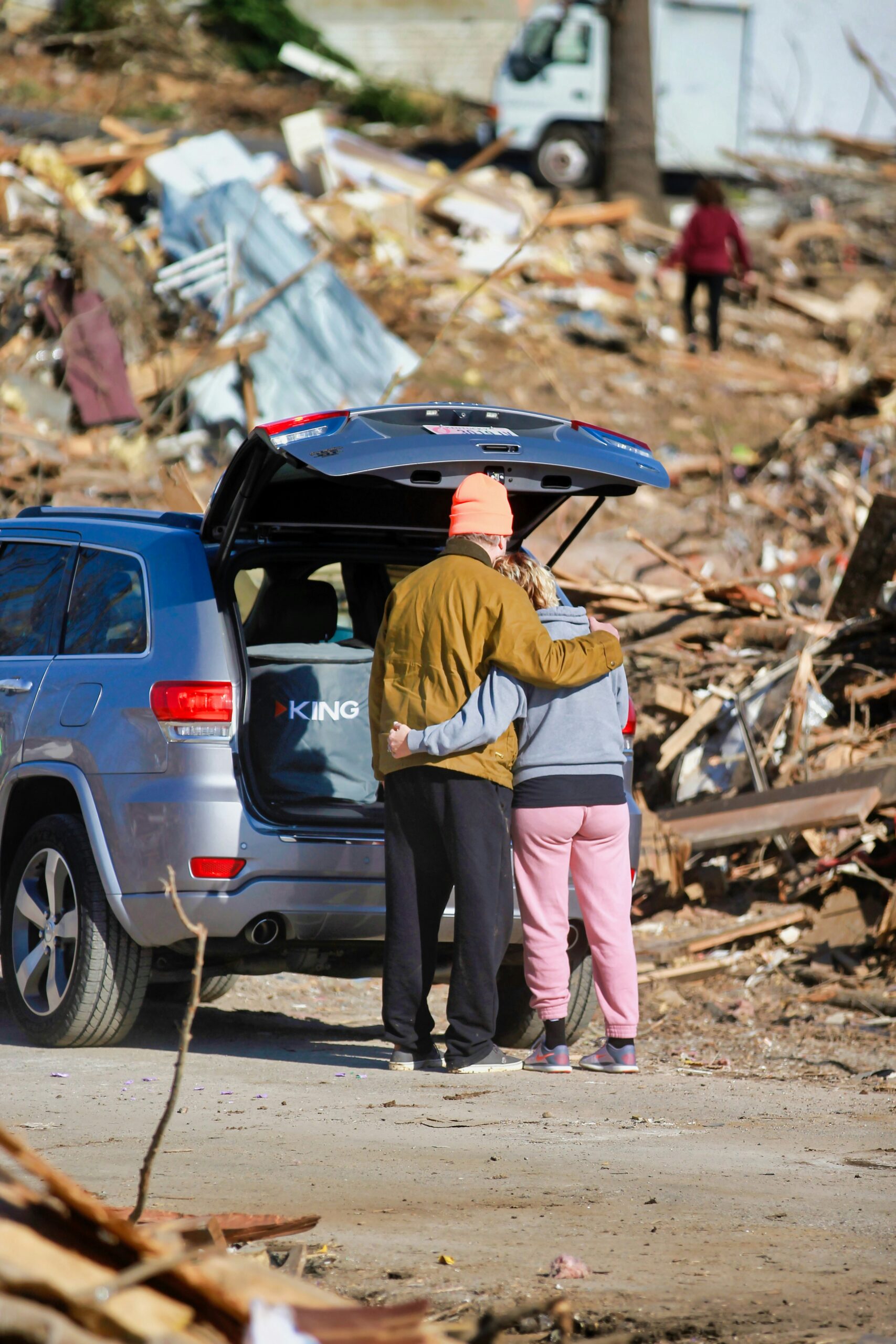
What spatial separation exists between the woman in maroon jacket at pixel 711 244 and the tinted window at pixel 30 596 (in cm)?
1275

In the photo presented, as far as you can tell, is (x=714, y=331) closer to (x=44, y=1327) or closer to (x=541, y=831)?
(x=541, y=831)

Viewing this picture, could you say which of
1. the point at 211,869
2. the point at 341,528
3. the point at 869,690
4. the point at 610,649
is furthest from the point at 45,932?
the point at 869,690

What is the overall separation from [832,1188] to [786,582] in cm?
711

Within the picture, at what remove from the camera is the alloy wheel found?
5.88 meters

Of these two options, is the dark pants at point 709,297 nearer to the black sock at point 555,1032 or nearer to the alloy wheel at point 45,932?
the black sock at point 555,1032

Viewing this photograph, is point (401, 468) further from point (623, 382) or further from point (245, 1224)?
point (623, 382)

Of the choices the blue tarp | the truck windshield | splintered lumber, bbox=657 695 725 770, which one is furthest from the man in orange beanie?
the truck windshield

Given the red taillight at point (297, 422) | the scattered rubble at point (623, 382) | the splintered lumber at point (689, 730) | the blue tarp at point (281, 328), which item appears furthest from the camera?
the blue tarp at point (281, 328)

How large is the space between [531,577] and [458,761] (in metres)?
0.74

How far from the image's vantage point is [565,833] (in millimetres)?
5672

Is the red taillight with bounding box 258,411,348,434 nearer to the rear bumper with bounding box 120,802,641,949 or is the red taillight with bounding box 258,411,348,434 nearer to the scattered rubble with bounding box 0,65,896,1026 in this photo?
the rear bumper with bounding box 120,802,641,949

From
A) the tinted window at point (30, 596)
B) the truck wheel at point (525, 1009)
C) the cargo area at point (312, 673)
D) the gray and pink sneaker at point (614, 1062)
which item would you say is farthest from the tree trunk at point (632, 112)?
the gray and pink sneaker at point (614, 1062)

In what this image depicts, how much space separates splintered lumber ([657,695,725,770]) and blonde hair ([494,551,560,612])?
2915mm

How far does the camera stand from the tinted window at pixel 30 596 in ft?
20.6
